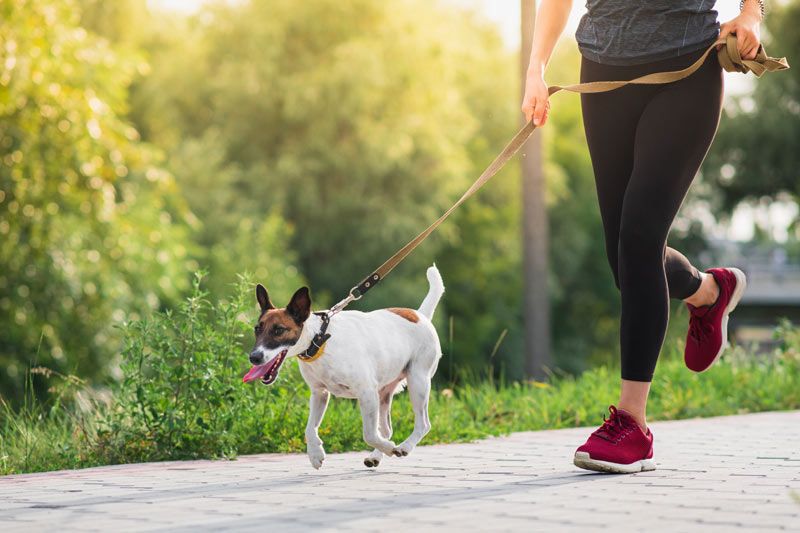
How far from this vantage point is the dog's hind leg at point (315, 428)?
199 inches

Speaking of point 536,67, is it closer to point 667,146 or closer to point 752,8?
point 667,146

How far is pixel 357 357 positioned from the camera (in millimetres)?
4980

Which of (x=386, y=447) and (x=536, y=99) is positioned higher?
(x=536, y=99)

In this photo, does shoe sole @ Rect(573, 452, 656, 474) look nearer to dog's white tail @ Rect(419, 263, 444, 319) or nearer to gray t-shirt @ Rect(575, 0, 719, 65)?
dog's white tail @ Rect(419, 263, 444, 319)

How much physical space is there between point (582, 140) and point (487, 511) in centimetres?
3749

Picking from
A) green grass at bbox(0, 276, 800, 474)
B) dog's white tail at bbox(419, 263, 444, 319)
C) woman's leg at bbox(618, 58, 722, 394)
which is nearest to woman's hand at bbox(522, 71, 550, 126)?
woman's leg at bbox(618, 58, 722, 394)

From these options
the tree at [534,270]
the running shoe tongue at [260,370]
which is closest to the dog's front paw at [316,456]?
the running shoe tongue at [260,370]

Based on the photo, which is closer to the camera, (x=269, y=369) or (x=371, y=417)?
(x=269, y=369)

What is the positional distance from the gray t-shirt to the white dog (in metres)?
1.40

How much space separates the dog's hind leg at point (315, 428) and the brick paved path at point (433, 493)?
0.07m

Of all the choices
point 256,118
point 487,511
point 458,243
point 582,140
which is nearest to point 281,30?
point 256,118

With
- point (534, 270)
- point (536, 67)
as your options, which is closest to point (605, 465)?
point (536, 67)

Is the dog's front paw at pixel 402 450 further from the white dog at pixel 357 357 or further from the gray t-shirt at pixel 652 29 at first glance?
the gray t-shirt at pixel 652 29

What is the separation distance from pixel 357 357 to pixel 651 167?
1.35 metres
